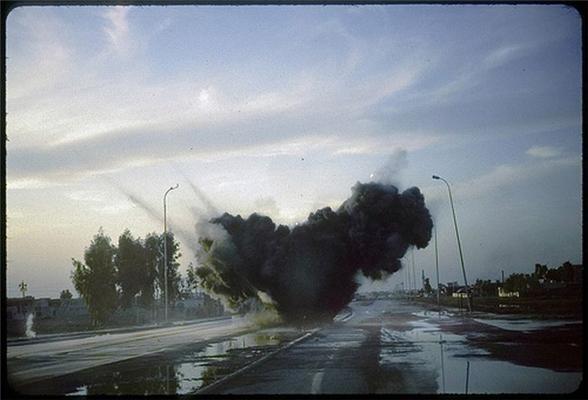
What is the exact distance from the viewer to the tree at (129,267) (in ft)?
31.7

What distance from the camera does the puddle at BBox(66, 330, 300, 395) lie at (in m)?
8.68

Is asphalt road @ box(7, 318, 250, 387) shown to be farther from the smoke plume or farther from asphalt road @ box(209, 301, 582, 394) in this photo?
asphalt road @ box(209, 301, 582, 394)

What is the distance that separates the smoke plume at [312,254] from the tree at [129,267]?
69.5 inches

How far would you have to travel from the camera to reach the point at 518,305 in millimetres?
16656

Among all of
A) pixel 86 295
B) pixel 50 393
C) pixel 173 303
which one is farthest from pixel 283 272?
pixel 50 393

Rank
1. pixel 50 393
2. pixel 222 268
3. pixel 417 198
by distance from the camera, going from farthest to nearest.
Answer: pixel 222 268 → pixel 417 198 → pixel 50 393

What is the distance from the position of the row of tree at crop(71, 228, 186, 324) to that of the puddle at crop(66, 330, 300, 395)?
3.90ft

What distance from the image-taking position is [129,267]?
10.7m

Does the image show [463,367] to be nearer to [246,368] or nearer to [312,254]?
[246,368]

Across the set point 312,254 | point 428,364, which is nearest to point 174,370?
point 428,364

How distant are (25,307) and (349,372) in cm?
522

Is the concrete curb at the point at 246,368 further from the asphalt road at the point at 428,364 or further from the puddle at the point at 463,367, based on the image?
the puddle at the point at 463,367

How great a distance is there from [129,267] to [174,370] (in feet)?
6.58

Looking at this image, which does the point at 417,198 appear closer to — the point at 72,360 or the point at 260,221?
the point at 260,221
